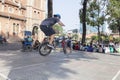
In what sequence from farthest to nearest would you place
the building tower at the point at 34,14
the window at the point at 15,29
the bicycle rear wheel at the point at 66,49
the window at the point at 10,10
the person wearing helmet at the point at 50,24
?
1. the building tower at the point at 34,14
2. the window at the point at 15,29
3. the window at the point at 10,10
4. the bicycle rear wheel at the point at 66,49
5. the person wearing helmet at the point at 50,24

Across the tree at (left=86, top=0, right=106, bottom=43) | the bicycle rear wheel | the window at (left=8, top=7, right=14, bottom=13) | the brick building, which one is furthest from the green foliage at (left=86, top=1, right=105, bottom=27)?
the bicycle rear wheel

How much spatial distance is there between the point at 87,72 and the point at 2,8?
179 feet

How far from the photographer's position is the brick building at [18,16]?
62.9 m

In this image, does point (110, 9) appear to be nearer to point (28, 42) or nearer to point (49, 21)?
point (28, 42)

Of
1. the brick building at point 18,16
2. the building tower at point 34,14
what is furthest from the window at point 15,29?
the building tower at point 34,14

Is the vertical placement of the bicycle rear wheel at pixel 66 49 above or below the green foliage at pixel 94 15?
below

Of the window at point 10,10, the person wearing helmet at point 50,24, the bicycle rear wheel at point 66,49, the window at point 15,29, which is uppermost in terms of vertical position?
the window at point 10,10

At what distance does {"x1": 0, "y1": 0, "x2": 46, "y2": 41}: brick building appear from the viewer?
6293 centimetres

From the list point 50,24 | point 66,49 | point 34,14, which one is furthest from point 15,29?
point 50,24

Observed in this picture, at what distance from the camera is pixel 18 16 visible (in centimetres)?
6850

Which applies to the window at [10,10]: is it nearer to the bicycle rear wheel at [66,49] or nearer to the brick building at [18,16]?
the brick building at [18,16]

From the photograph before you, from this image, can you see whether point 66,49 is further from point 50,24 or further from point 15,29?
point 15,29

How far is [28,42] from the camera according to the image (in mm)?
23156

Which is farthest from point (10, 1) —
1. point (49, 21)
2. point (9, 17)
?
point (49, 21)
